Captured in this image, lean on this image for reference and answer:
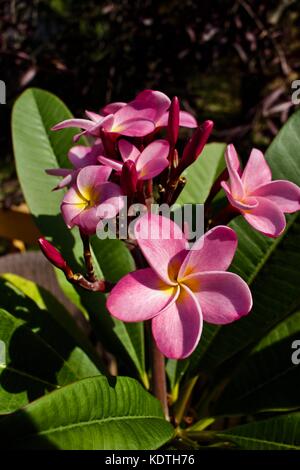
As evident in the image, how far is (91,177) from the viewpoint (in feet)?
1.82

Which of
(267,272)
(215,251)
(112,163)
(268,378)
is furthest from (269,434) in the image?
(112,163)

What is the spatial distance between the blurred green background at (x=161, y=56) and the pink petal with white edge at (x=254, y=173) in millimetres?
858

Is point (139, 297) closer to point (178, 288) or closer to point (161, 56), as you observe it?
point (178, 288)

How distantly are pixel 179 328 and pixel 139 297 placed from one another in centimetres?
5

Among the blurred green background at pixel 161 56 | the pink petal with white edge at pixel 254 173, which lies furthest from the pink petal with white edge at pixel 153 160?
the blurred green background at pixel 161 56

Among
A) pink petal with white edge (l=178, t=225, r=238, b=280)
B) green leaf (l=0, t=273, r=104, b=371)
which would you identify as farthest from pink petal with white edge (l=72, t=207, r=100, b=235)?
green leaf (l=0, t=273, r=104, b=371)

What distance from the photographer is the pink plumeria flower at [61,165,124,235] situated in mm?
527

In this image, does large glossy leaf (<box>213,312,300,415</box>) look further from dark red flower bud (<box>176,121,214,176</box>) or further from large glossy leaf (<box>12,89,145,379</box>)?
dark red flower bud (<box>176,121,214,176</box>)

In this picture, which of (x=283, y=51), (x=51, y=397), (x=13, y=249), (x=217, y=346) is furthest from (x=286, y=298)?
(x=13, y=249)

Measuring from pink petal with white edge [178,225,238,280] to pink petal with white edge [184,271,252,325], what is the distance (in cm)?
1

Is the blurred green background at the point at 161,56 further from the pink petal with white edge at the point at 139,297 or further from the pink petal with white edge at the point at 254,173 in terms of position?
the pink petal with white edge at the point at 139,297

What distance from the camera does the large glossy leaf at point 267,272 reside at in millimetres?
717

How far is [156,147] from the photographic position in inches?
23.0
